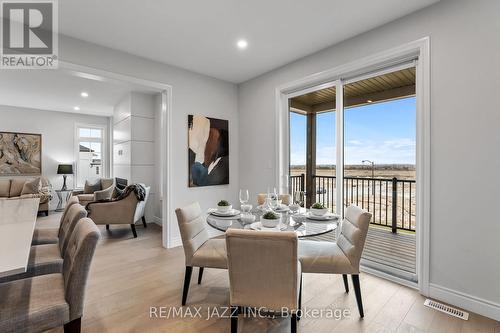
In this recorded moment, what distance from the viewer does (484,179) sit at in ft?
6.51

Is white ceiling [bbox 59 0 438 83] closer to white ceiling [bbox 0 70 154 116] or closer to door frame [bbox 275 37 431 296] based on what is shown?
door frame [bbox 275 37 431 296]

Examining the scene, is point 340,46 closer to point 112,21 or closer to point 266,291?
point 112,21

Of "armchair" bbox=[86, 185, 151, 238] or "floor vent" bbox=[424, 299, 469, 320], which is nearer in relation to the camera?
"floor vent" bbox=[424, 299, 469, 320]

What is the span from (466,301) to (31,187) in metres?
7.80

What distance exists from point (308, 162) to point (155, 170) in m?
3.49

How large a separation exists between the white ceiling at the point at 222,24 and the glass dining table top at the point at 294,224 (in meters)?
2.02

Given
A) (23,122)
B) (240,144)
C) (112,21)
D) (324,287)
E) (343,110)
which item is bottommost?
(324,287)

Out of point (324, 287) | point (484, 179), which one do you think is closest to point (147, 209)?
point (324, 287)

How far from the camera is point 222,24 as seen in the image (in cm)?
260

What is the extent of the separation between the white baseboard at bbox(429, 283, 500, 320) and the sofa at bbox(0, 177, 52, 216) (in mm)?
7226

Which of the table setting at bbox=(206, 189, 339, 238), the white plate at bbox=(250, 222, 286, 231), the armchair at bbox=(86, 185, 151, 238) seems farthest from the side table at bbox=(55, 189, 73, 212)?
the white plate at bbox=(250, 222, 286, 231)

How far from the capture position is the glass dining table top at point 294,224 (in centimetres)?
189

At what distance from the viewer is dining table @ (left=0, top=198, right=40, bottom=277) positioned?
1.12 metres

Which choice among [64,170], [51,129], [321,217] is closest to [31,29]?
[321,217]
